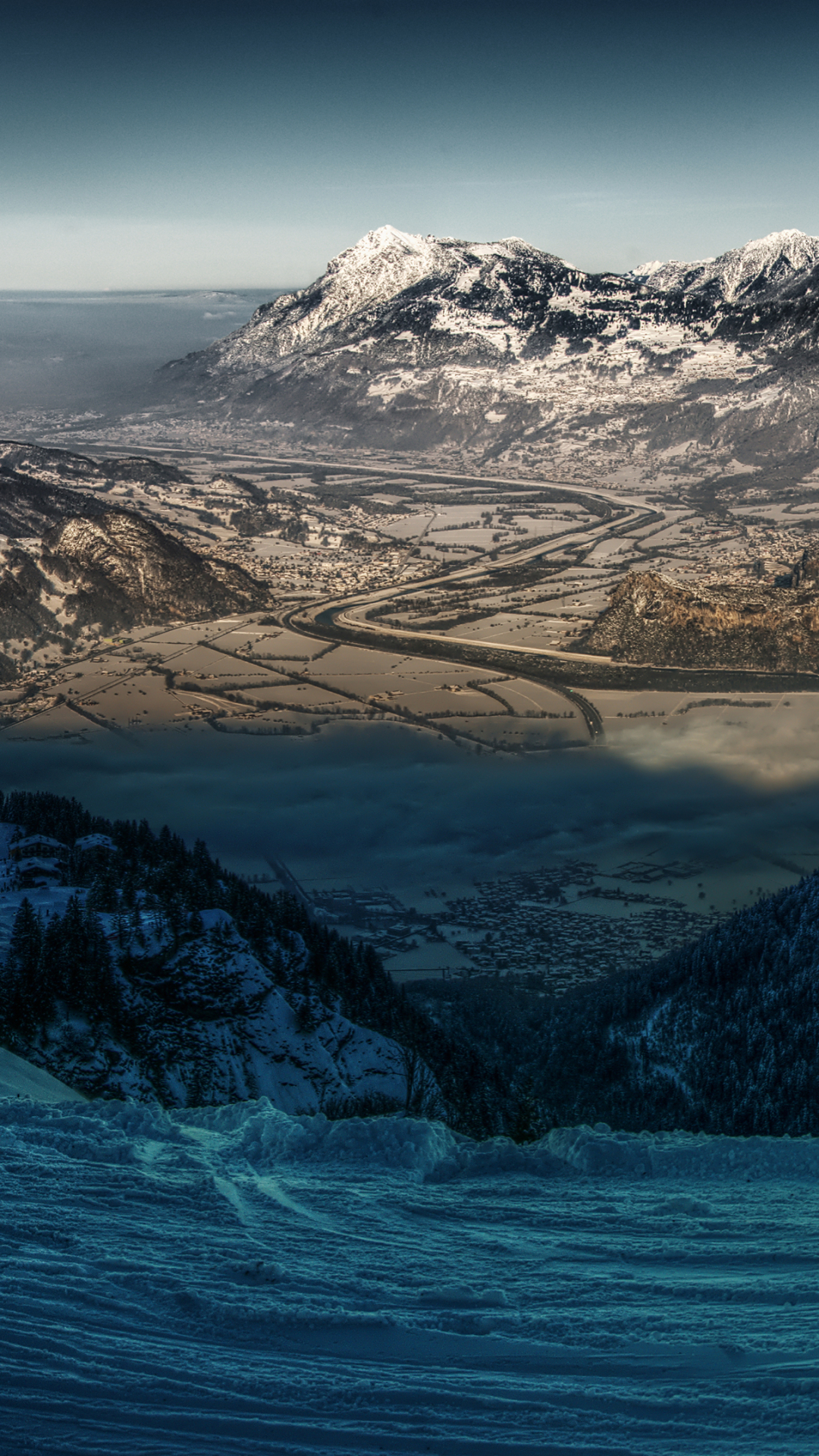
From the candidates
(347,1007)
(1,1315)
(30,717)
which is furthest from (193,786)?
(1,1315)

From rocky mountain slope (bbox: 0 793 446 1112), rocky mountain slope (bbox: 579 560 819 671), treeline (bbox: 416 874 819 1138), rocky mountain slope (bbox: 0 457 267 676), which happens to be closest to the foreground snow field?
rocky mountain slope (bbox: 0 793 446 1112)

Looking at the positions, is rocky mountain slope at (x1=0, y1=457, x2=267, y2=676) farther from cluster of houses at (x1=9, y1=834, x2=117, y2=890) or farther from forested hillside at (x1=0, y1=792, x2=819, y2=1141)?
forested hillside at (x1=0, y1=792, x2=819, y2=1141)

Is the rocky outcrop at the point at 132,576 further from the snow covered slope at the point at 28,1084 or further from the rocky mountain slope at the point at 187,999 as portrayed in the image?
the snow covered slope at the point at 28,1084

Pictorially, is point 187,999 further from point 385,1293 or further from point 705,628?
point 705,628

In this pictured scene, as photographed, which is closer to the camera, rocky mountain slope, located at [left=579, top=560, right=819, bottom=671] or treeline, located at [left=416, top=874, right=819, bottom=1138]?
treeline, located at [left=416, top=874, right=819, bottom=1138]

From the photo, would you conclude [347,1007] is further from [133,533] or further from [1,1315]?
[133,533]

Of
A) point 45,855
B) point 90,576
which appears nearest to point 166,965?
point 45,855
